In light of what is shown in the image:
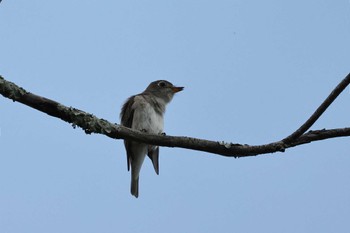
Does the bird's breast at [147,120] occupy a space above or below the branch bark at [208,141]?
above

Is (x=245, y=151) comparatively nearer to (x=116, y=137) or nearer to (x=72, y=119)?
(x=116, y=137)

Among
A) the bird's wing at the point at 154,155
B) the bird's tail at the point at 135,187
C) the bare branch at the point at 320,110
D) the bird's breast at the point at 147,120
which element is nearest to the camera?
the bare branch at the point at 320,110

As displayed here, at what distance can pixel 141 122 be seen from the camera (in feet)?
27.6

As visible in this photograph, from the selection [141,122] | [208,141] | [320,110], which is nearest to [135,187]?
[141,122]

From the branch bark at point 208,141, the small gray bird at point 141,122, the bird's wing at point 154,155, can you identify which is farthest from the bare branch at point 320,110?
the bird's wing at point 154,155

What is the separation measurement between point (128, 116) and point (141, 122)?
432 millimetres

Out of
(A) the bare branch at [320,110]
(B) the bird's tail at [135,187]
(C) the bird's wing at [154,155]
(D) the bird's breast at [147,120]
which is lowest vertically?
(B) the bird's tail at [135,187]

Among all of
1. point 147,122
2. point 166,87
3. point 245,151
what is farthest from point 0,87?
point 166,87

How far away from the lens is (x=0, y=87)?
357cm

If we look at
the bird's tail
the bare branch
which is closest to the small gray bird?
the bird's tail

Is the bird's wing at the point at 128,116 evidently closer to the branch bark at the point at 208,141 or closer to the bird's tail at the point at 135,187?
the bird's tail at the point at 135,187

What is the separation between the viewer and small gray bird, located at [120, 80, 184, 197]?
8.44 metres

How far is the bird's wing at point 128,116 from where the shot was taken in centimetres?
873

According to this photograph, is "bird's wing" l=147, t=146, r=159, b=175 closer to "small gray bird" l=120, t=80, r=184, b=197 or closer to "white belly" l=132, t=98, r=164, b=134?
"small gray bird" l=120, t=80, r=184, b=197
